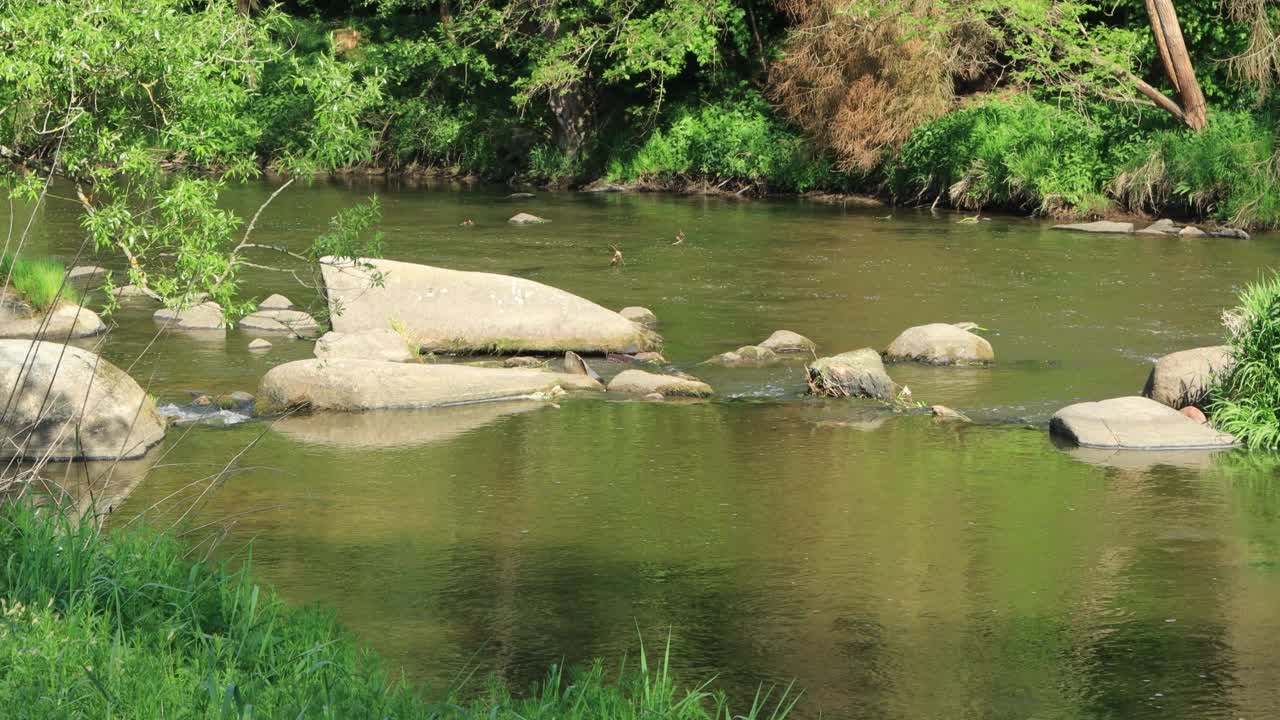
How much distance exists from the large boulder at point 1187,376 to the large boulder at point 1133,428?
54 cm

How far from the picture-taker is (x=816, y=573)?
313 inches

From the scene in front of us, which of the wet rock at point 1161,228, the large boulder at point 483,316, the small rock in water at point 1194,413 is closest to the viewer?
the small rock in water at point 1194,413

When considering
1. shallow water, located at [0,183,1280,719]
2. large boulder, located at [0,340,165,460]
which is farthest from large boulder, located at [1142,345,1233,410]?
large boulder, located at [0,340,165,460]

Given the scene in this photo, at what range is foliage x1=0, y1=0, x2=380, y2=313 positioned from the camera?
851cm

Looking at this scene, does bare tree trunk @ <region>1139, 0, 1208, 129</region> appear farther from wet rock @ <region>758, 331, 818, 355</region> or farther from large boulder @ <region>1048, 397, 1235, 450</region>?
large boulder @ <region>1048, 397, 1235, 450</region>

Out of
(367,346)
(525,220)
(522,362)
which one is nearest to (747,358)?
(522,362)

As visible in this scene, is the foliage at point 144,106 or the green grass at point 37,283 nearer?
the foliage at point 144,106

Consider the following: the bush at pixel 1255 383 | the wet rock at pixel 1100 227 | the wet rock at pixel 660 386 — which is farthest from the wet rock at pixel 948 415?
the wet rock at pixel 1100 227

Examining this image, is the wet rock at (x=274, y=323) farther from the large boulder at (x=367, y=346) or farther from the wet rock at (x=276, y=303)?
the large boulder at (x=367, y=346)

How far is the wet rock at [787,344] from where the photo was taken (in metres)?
14.4

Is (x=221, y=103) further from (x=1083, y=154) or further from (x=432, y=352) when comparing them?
(x=1083, y=154)

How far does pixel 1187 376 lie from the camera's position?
11.7 meters

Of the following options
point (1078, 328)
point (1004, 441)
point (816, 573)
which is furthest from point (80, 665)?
point (1078, 328)

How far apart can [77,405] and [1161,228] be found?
17.7 metres
